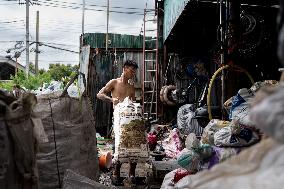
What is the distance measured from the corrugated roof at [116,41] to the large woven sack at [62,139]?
42.1 ft

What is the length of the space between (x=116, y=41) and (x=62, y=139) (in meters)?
14.9

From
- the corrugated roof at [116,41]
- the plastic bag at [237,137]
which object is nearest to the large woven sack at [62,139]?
the plastic bag at [237,137]

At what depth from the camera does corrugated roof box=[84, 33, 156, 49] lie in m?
18.6

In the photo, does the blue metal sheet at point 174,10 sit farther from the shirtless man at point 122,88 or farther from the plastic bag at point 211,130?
the plastic bag at point 211,130

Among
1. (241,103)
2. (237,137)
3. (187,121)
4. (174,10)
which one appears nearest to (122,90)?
(187,121)

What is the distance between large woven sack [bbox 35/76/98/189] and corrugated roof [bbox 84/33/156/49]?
1283cm

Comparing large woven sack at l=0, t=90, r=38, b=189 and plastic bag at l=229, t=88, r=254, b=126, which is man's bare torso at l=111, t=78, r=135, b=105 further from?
large woven sack at l=0, t=90, r=38, b=189

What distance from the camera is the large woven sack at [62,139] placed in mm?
4887

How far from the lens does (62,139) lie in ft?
16.4

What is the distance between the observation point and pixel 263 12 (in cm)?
920

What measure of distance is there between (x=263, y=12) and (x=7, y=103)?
24.0 feet

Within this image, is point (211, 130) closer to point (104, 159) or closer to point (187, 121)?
point (104, 159)

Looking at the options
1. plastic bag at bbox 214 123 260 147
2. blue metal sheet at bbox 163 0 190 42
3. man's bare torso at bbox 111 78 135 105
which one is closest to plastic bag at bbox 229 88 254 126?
plastic bag at bbox 214 123 260 147

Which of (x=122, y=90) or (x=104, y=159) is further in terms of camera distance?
(x=122, y=90)
